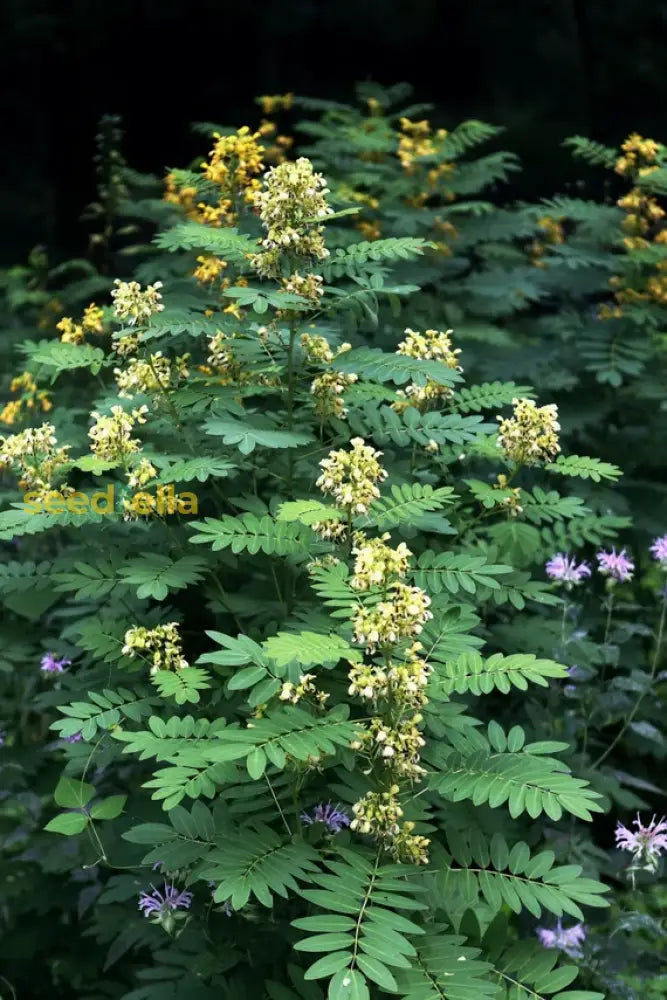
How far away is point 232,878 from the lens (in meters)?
1.71

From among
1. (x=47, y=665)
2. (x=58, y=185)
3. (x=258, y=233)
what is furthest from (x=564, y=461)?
(x=58, y=185)

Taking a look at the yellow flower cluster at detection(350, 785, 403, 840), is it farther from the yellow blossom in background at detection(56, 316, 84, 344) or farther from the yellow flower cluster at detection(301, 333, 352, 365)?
the yellow blossom in background at detection(56, 316, 84, 344)

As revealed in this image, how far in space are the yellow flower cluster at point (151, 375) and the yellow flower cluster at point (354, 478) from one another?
564mm

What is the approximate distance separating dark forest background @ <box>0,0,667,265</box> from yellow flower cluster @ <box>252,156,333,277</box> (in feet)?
17.5

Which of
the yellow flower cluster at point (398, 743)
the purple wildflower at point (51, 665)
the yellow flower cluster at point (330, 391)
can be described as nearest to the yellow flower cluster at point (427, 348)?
the yellow flower cluster at point (330, 391)

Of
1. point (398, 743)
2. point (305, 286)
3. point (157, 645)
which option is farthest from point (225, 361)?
point (398, 743)

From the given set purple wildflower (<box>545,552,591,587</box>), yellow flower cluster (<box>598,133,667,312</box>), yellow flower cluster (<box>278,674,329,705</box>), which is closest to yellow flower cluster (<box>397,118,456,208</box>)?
yellow flower cluster (<box>598,133,667,312</box>)

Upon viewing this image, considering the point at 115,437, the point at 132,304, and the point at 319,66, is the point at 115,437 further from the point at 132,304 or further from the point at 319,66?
the point at 319,66

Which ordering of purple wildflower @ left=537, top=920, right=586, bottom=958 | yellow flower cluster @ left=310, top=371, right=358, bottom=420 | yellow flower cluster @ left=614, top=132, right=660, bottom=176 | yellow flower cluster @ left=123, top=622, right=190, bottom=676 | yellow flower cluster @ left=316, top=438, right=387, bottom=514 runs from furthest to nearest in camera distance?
1. yellow flower cluster @ left=614, top=132, right=660, bottom=176
2. purple wildflower @ left=537, top=920, right=586, bottom=958
3. yellow flower cluster @ left=310, top=371, right=358, bottom=420
4. yellow flower cluster @ left=123, top=622, right=190, bottom=676
5. yellow flower cluster @ left=316, top=438, right=387, bottom=514

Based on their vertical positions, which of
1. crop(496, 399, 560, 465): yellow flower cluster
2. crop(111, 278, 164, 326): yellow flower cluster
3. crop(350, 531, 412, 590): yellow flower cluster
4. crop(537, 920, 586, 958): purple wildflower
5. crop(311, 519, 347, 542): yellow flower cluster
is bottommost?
crop(537, 920, 586, 958): purple wildflower

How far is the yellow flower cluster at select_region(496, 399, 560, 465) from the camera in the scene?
2.32 meters

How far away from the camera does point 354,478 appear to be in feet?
6.52

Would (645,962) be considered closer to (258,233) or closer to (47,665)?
(47,665)

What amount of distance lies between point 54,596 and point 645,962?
199 centimetres
